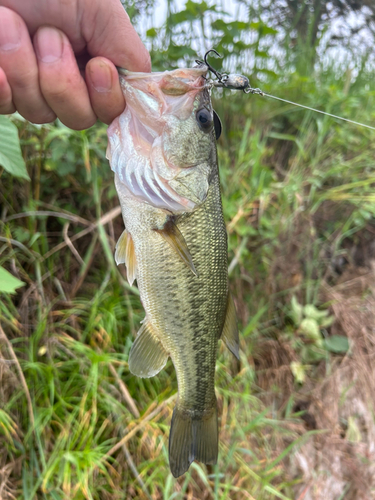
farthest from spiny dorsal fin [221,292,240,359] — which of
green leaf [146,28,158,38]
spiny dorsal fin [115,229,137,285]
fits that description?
green leaf [146,28,158,38]

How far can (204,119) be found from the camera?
1038mm

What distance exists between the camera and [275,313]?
2486 mm

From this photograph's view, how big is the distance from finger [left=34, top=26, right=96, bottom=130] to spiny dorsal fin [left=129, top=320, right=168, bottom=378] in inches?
29.7

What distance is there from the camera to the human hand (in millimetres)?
858

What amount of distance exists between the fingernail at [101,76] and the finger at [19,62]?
6.2 inches

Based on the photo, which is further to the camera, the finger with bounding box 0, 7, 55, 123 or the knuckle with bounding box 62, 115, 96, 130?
the knuckle with bounding box 62, 115, 96, 130

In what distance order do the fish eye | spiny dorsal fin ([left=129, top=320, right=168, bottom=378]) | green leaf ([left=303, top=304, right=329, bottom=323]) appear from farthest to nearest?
green leaf ([left=303, top=304, right=329, bottom=323]) < spiny dorsal fin ([left=129, top=320, right=168, bottom=378]) < the fish eye

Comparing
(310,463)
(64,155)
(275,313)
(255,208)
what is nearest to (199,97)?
(64,155)

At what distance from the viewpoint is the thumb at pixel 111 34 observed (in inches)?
36.3

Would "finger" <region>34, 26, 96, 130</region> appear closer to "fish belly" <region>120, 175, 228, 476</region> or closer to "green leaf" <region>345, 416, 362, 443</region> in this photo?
"fish belly" <region>120, 175, 228, 476</region>

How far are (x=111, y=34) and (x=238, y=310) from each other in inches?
74.3

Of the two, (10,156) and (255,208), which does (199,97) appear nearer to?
(10,156)

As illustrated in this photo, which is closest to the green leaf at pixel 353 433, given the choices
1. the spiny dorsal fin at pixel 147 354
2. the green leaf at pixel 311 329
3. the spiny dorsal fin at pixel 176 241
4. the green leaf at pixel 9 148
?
the green leaf at pixel 311 329

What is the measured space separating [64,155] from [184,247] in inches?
50.4
